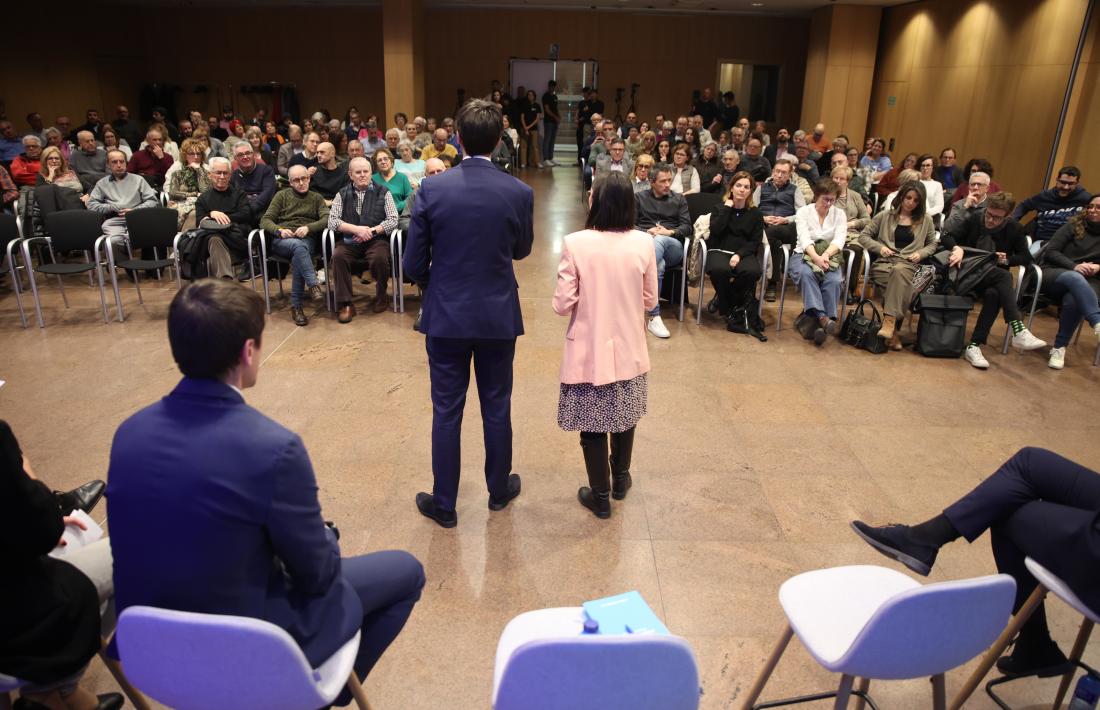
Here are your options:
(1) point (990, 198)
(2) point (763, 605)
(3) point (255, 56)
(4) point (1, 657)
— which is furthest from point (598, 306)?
(3) point (255, 56)

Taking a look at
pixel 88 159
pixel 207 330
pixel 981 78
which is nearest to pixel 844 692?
pixel 207 330

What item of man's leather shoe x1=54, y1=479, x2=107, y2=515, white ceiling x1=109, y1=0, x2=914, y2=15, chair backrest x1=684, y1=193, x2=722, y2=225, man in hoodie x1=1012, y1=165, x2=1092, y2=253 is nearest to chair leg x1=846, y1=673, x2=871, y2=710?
man's leather shoe x1=54, y1=479, x2=107, y2=515

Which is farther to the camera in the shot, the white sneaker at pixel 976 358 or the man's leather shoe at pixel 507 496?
the white sneaker at pixel 976 358

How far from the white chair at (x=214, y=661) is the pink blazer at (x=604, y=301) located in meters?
1.60

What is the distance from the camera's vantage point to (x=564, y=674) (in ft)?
4.28

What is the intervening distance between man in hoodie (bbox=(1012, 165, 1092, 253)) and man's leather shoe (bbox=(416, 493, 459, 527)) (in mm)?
5116

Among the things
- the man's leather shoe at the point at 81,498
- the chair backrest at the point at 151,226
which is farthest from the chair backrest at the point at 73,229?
the man's leather shoe at the point at 81,498

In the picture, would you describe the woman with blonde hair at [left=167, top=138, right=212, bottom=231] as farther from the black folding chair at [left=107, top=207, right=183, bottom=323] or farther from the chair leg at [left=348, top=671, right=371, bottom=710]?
the chair leg at [left=348, top=671, right=371, bottom=710]

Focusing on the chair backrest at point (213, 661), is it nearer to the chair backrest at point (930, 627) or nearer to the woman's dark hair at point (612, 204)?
the chair backrest at point (930, 627)

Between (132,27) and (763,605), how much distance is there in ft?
60.3

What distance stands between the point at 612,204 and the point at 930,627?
1.72 meters

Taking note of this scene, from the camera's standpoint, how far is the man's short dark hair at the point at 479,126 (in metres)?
2.54

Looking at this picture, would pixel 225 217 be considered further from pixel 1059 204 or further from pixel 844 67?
pixel 844 67

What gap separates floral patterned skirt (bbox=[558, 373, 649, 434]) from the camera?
2879 mm
